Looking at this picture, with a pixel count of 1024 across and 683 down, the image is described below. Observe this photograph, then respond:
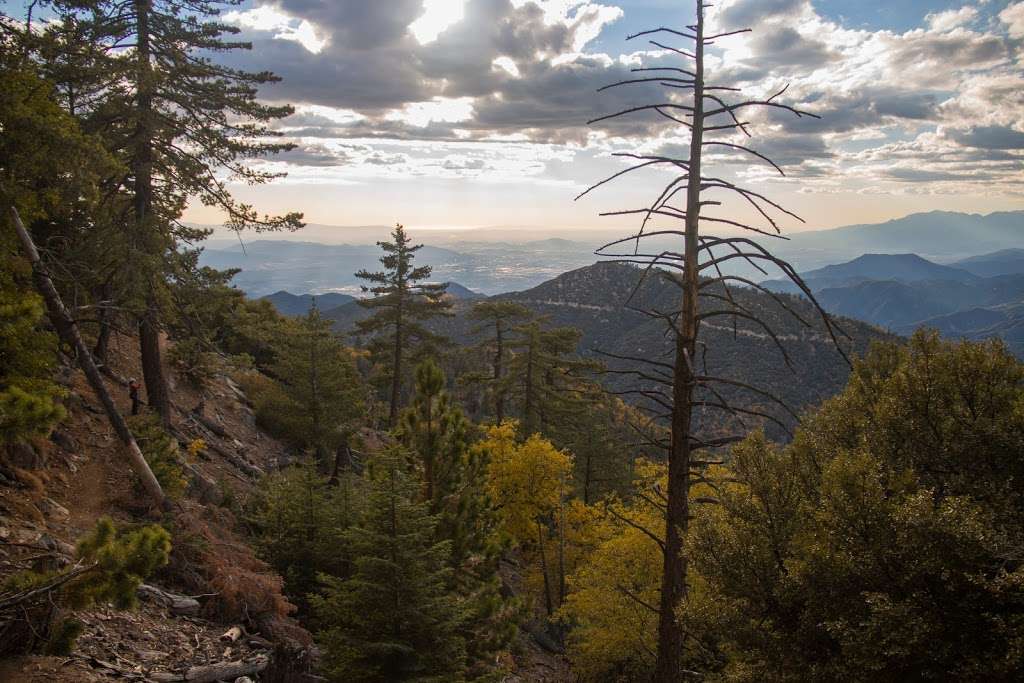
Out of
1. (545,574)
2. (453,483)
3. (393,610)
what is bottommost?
(545,574)

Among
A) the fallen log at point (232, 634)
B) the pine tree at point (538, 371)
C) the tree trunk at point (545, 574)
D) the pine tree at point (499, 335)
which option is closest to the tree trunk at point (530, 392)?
the pine tree at point (538, 371)

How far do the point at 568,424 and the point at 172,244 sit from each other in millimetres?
21748

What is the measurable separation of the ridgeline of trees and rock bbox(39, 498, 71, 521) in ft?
4.29

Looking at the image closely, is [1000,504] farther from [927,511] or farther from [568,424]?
[568,424]

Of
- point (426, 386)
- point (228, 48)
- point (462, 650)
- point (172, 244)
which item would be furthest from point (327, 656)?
point (228, 48)

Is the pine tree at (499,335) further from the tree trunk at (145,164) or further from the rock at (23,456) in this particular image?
the rock at (23,456)

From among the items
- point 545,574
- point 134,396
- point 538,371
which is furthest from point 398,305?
point 134,396

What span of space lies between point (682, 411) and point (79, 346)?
409 inches

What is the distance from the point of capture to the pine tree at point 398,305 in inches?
1138

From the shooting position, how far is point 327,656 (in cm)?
855

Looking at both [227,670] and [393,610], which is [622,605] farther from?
[227,670]

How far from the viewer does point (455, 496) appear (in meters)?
12.1

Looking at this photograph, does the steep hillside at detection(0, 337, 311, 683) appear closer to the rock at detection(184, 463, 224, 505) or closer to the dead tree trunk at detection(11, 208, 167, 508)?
the rock at detection(184, 463, 224, 505)

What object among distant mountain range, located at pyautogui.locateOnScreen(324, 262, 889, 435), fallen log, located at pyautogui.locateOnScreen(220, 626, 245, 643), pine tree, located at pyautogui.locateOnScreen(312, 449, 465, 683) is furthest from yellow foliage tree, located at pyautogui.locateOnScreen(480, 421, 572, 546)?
distant mountain range, located at pyautogui.locateOnScreen(324, 262, 889, 435)
